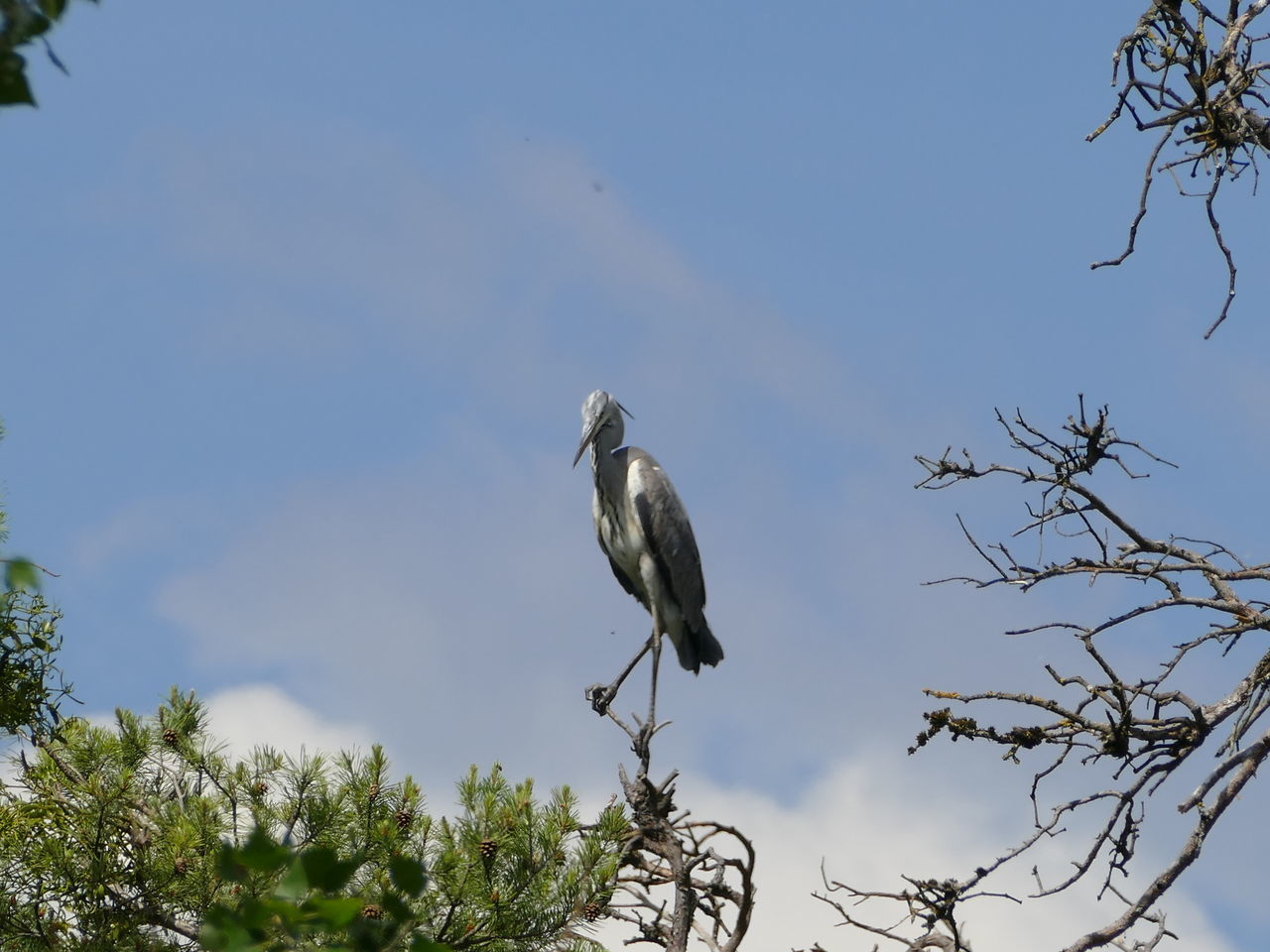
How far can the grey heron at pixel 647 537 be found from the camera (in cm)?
773

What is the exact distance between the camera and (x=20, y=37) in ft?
4.66

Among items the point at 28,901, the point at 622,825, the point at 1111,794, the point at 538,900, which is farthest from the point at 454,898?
the point at 1111,794

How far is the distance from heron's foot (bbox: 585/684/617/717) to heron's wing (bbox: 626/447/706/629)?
0.65m

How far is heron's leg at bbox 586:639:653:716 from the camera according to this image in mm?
7172

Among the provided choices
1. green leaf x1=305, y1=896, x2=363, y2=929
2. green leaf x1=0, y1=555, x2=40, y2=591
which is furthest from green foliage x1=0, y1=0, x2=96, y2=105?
green leaf x1=305, y1=896, x2=363, y2=929

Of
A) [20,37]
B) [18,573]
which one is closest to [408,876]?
[18,573]

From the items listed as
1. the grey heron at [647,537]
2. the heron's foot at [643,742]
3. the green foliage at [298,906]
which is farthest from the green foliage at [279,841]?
the green foliage at [298,906]

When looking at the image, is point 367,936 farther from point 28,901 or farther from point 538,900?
point 28,901

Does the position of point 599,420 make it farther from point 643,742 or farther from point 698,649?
point 643,742

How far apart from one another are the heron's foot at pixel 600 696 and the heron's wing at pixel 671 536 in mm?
649

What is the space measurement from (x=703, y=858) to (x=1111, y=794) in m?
1.55

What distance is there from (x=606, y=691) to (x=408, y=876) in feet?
19.1

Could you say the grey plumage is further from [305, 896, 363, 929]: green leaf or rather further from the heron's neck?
[305, 896, 363, 929]: green leaf

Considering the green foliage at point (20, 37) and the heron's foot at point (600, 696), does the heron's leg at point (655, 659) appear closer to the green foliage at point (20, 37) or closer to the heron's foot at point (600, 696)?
the heron's foot at point (600, 696)
